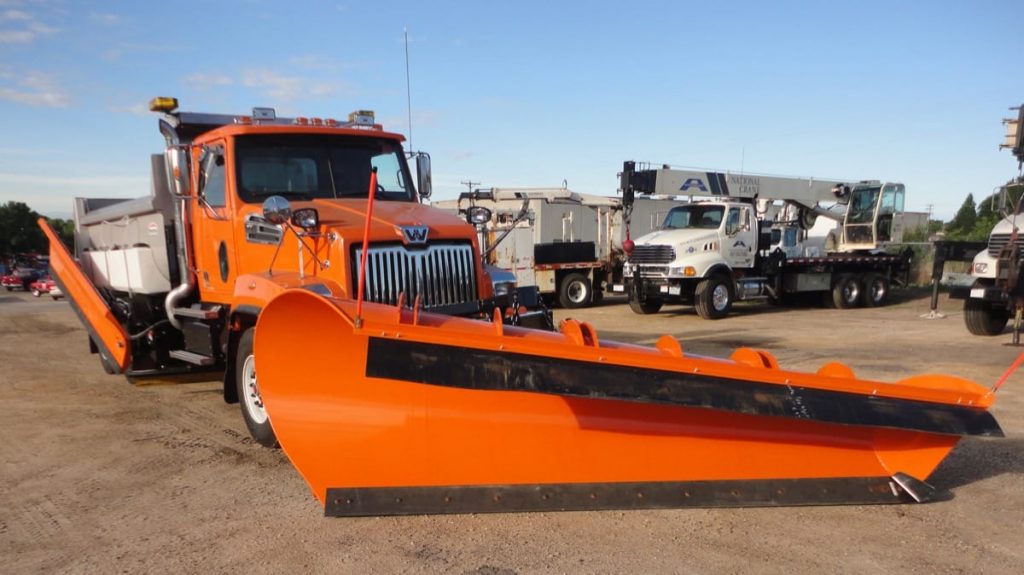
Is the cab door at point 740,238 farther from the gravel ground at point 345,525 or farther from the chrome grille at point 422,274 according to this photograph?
the chrome grille at point 422,274

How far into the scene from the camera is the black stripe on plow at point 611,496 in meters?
3.75

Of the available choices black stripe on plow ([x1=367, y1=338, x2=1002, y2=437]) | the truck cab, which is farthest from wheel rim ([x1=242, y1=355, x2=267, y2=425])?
the truck cab

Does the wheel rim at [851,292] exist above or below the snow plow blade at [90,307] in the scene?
below

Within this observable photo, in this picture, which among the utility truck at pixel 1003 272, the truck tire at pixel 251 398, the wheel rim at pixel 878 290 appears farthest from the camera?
the wheel rim at pixel 878 290

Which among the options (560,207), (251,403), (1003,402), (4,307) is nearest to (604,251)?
(560,207)

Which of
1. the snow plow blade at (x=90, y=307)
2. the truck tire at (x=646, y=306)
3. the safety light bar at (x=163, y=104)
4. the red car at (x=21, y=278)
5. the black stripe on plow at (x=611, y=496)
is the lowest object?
the red car at (x=21, y=278)

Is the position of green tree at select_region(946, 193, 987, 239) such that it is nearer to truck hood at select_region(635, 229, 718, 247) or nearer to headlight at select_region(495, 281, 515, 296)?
truck hood at select_region(635, 229, 718, 247)

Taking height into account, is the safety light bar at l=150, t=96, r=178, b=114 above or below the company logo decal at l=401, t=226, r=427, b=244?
above

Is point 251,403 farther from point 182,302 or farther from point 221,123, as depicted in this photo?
point 221,123

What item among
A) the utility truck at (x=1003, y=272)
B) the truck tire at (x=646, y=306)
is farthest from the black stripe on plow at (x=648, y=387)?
the truck tire at (x=646, y=306)

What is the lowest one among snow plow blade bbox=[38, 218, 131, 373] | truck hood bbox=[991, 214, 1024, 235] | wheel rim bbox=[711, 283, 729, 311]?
wheel rim bbox=[711, 283, 729, 311]

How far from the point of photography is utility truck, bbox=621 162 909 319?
48.8 ft

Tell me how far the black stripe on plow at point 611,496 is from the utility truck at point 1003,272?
24.0ft

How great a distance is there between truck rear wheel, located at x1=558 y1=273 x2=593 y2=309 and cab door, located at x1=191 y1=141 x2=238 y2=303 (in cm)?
1263
